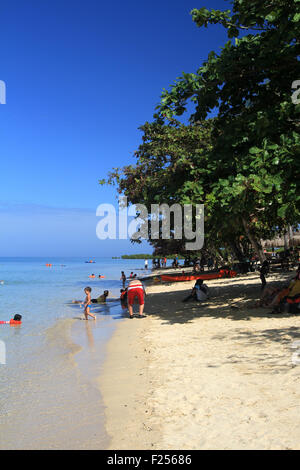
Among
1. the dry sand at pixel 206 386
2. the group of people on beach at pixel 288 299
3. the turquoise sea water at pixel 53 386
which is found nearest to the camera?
the dry sand at pixel 206 386

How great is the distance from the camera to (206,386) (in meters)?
5.52

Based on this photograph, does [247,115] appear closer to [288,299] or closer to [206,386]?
[288,299]

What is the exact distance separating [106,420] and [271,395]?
88.1 inches

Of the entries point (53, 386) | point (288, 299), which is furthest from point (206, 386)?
point (288, 299)

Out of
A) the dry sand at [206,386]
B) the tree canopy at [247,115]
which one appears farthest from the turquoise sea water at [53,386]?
the tree canopy at [247,115]

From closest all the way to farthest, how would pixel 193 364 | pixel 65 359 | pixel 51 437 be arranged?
1. pixel 51 437
2. pixel 193 364
3. pixel 65 359

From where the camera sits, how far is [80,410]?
525cm

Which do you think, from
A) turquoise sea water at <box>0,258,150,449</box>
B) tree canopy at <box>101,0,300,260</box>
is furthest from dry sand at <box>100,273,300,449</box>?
tree canopy at <box>101,0,300,260</box>

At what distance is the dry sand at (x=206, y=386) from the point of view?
4.04 meters

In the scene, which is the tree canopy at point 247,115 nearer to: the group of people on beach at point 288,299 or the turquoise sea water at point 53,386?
the group of people on beach at point 288,299

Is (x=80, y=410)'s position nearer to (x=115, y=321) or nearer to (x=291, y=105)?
(x=115, y=321)

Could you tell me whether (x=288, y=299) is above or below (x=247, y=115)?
below

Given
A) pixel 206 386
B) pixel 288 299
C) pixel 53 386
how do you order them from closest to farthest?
pixel 206 386 → pixel 53 386 → pixel 288 299

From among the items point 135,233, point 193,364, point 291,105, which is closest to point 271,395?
point 193,364
